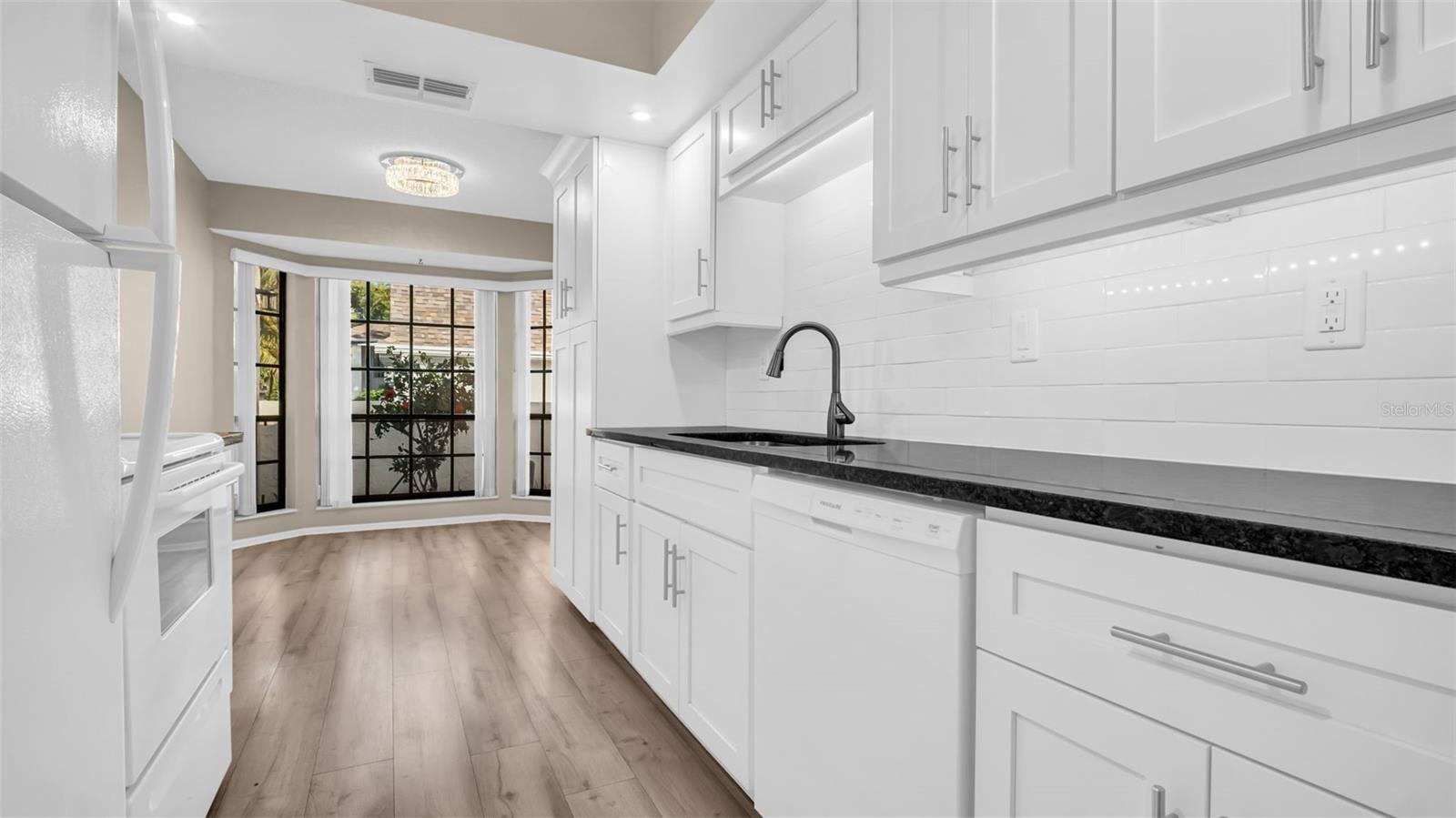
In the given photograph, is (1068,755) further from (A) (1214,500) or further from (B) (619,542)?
(B) (619,542)

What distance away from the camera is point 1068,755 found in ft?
2.95

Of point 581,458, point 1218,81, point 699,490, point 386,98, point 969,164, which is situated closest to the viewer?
point 1218,81

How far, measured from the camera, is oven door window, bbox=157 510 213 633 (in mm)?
1413

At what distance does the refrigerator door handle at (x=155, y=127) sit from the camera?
88 cm

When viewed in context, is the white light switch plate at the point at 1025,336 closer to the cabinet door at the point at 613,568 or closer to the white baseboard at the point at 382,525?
the cabinet door at the point at 613,568

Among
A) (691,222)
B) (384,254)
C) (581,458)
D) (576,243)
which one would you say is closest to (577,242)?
(576,243)

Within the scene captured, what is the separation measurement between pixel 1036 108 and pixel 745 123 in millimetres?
1301

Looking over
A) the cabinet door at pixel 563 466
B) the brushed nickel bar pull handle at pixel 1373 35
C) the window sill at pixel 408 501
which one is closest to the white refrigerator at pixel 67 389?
the brushed nickel bar pull handle at pixel 1373 35

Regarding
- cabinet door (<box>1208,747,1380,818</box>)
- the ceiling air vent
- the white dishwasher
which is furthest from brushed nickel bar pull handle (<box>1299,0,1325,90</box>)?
the ceiling air vent

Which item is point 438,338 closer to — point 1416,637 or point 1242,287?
point 1242,287

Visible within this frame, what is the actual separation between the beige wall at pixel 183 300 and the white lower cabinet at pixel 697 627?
261 cm

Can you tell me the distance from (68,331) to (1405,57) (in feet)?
5.16

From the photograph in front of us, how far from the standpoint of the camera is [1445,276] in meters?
1.04

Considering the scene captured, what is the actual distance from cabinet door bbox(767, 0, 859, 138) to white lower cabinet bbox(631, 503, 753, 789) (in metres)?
1.28
